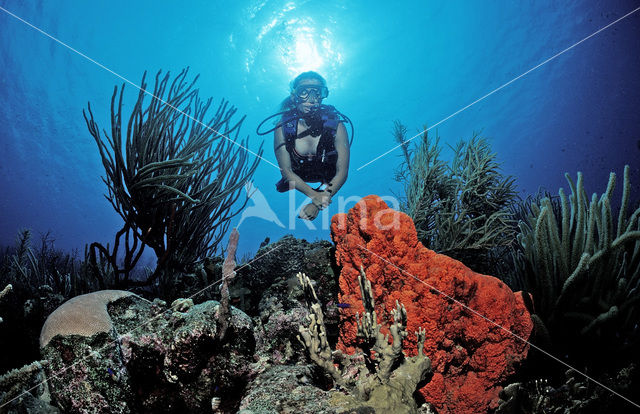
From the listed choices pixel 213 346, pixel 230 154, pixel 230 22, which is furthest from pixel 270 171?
pixel 213 346

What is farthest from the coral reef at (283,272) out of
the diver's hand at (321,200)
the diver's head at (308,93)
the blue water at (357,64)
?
the blue water at (357,64)

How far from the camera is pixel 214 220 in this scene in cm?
438

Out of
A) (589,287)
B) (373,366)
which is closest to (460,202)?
(589,287)

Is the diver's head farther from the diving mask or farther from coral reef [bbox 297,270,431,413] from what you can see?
coral reef [bbox 297,270,431,413]

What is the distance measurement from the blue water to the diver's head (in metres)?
16.8

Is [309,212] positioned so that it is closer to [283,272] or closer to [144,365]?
[283,272]

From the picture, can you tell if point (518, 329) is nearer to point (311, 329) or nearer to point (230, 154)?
point (311, 329)

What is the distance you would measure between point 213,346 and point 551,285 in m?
2.75

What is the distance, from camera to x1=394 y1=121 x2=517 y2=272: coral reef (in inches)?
179

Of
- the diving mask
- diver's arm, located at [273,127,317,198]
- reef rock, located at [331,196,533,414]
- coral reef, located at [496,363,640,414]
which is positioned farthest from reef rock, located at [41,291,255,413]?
the diving mask

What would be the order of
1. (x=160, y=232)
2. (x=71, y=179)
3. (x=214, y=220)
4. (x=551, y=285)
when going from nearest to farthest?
(x=551, y=285) → (x=160, y=232) → (x=214, y=220) → (x=71, y=179)

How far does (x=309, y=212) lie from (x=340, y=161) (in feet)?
5.72

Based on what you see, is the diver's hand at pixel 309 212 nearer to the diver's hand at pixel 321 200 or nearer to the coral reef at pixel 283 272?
the diver's hand at pixel 321 200

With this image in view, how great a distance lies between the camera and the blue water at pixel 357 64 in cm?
2298
